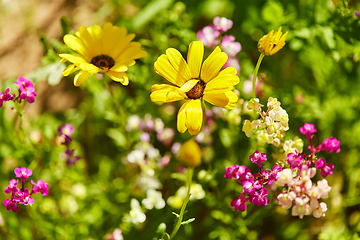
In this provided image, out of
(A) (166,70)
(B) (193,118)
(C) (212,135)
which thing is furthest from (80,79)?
(C) (212,135)

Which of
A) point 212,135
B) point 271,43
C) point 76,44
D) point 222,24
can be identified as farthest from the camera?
point 212,135

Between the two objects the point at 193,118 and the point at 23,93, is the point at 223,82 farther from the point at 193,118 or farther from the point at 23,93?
the point at 23,93

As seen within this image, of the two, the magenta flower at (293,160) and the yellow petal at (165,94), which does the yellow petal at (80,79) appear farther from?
the magenta flower at (293,160)

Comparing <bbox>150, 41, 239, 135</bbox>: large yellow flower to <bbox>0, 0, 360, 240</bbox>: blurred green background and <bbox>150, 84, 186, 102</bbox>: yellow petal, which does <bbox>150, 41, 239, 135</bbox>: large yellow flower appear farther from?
<bbox>0, 0, 360, 240</bbox>: blurred green background

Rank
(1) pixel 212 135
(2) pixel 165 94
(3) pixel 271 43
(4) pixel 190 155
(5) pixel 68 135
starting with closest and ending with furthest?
(4) pixel 190 155
(3) pixel 271 43
(2) pixel 165 94
(5) pixel 68 135
(1) pixel 212 135

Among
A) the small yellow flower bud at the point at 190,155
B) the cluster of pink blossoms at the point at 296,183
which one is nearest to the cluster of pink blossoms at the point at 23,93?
the small yellow flower bud at the point at 190,155

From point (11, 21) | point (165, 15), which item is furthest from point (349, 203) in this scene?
point (11, 21)
